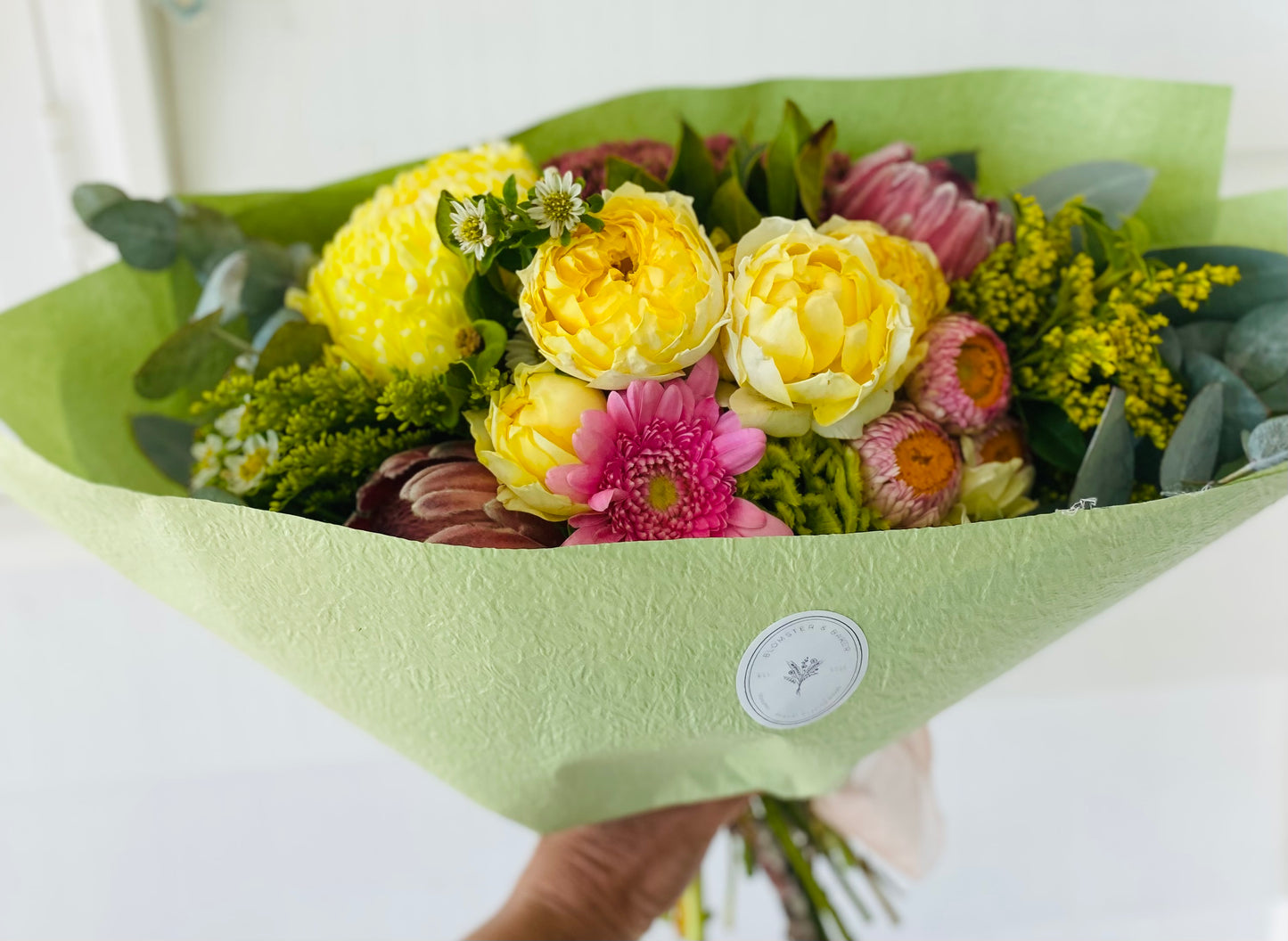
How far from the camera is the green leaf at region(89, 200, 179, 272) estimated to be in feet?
1.65

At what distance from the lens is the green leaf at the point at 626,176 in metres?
0.42

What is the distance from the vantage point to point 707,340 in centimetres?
36

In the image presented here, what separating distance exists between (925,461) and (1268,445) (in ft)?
0.47

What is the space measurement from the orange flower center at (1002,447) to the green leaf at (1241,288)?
118 mm

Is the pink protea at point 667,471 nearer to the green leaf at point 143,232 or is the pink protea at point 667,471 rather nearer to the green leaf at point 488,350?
the green leaf at point 488,350

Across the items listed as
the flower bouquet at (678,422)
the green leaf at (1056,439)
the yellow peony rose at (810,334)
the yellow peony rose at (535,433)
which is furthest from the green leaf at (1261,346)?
the yellow peony rose at (535,433)

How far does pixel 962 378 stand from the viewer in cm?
40

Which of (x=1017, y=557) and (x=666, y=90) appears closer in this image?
(x=1017, y=557)

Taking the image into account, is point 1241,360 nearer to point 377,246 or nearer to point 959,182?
point 959,182

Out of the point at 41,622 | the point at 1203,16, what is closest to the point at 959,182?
the point at 1203,16

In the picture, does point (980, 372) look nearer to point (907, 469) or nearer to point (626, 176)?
point (907, 469)

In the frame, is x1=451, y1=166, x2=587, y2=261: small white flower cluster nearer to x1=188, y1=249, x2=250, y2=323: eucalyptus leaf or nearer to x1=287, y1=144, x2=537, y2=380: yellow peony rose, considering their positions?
x1=287, y1=144, x2=537, y2=380: yellow peony rose

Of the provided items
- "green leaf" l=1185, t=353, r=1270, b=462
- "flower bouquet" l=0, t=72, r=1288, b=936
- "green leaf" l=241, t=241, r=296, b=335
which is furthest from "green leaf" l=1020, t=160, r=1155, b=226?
"green leaf" l=241, t=241, r=296, b=335

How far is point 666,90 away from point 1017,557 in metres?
0.37
